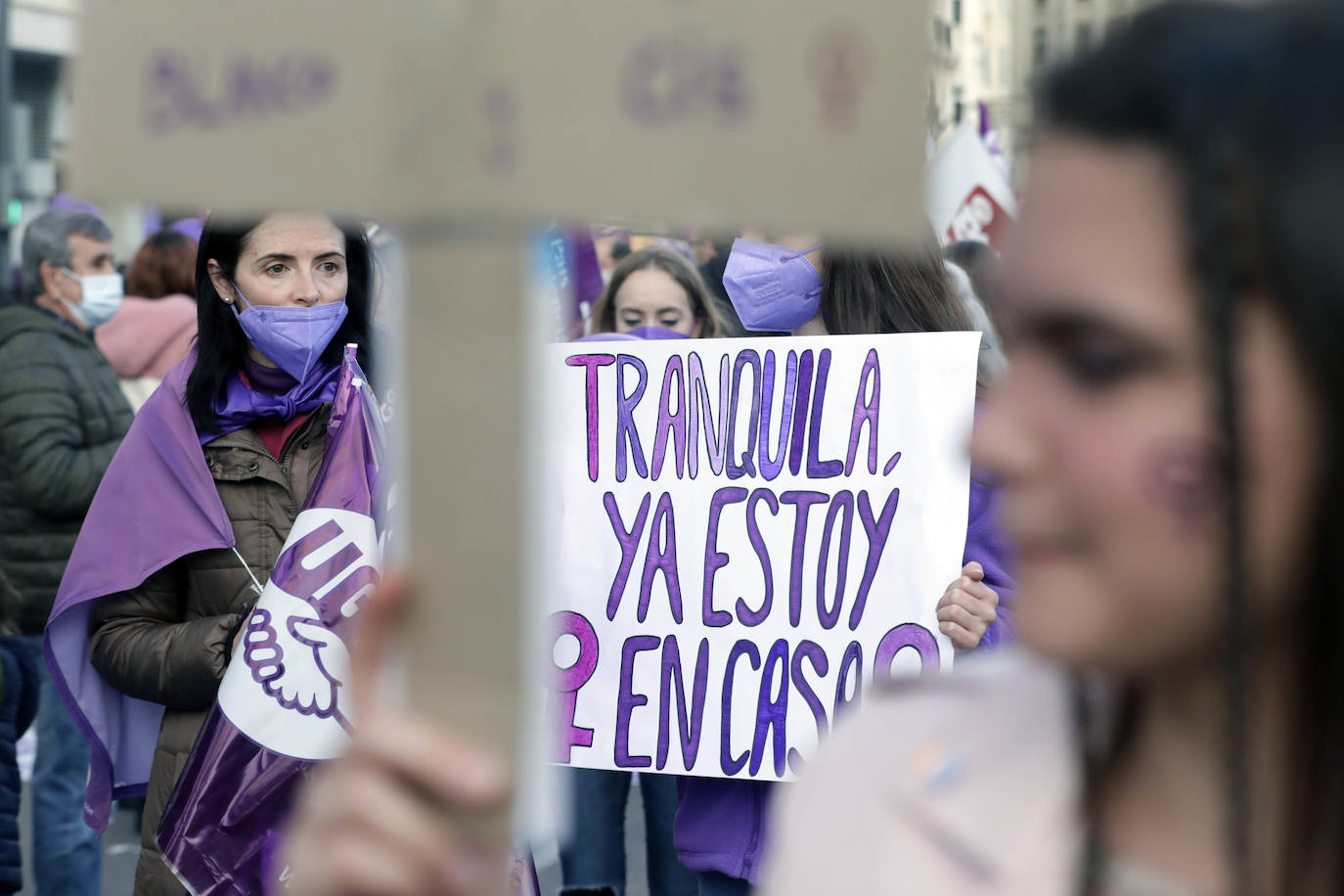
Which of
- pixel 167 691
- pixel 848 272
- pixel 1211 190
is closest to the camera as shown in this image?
pixel 1211 190

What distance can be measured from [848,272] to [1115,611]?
268 cm

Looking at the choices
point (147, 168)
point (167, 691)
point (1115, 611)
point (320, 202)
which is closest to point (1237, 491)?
point (1115, 611)

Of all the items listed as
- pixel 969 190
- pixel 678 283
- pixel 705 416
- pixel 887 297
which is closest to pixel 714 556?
pixel 705 416

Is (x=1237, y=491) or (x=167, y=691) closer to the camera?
(x=1237, y=491)

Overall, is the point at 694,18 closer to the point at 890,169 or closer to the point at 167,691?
the point at 890,169

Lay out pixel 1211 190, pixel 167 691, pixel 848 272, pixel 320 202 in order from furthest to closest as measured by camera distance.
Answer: pixel 848 272 → pixel 167 691 → pixel 320 202 → pixel 1211 190

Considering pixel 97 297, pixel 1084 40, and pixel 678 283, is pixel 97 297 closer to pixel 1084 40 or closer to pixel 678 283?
pixel 678 283

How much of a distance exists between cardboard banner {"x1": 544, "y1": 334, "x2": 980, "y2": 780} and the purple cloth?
2.54 feet

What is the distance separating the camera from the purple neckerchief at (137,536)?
10.0 ft

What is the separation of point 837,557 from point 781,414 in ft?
1.13

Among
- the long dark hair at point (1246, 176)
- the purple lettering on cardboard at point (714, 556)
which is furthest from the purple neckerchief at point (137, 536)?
the long dark hair at point (1246, 176)

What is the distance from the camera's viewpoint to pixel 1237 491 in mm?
816

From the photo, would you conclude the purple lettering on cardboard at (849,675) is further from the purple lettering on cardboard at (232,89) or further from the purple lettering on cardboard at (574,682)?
the purple lettering on cardboard at (232,89)

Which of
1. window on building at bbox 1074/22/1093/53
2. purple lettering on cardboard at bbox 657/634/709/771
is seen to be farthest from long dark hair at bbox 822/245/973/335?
window on building at bbox 1074/22/1093/53
